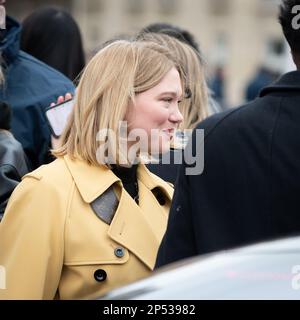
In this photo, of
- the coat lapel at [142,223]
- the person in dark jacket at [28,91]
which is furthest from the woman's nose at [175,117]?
the person in dark jacket at [28,91]

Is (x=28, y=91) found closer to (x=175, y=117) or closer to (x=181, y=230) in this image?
(x=175, y=117)

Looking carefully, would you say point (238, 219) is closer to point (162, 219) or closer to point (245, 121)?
point (245, 121)

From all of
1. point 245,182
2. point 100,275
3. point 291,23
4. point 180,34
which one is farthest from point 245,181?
point 180,34

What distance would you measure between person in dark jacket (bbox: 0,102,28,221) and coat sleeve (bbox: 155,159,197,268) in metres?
0.84

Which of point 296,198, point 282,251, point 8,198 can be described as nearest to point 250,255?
point 282,251

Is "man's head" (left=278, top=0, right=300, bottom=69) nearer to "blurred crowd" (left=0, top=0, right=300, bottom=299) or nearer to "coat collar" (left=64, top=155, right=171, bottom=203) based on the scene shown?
"blurred crowd" (left=0, top=0, right=300, bottom=299)

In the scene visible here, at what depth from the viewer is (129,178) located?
382cm

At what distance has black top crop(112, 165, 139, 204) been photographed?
3.78 m

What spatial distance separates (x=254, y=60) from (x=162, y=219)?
1558 inches

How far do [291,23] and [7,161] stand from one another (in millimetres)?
1256

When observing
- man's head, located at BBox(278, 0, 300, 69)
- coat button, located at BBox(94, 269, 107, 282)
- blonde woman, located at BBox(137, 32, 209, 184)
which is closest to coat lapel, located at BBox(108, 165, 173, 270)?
coat button, located at BBox(94, 269, 107, 282)

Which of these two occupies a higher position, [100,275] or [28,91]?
[28,91]

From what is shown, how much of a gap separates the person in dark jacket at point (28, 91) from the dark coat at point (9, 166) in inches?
24.9

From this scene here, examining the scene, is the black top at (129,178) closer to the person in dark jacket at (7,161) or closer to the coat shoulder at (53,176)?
the coat shoulder at (53,176)
